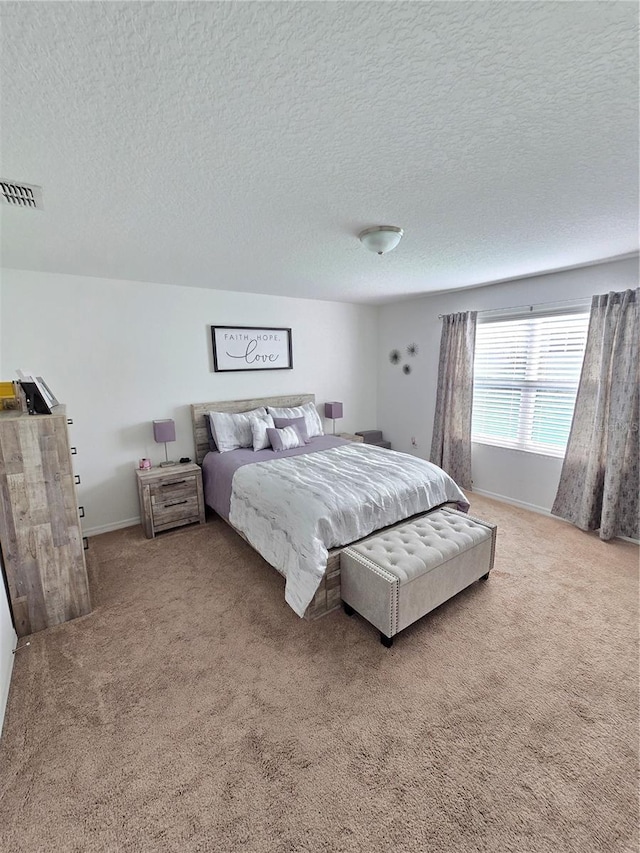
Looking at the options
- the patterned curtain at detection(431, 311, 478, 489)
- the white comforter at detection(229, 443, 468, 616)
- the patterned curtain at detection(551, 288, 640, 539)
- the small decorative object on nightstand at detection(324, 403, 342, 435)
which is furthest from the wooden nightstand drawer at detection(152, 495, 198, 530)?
the patterned curtain at detection(551, 288, 640, 539)

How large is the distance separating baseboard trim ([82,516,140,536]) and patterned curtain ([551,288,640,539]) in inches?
170

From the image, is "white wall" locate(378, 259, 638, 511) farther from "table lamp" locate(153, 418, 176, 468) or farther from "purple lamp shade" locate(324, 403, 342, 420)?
"table lamp" locate(153, 418, 176, 468)

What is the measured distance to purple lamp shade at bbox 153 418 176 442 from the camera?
11.3 ft

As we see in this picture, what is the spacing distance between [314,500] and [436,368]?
2942 millimetres

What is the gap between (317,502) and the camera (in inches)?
92.6

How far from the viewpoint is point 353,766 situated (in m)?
1.40

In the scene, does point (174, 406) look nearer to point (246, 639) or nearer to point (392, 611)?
point (246, 639)

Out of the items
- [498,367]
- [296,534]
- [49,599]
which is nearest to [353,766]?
[296,534]

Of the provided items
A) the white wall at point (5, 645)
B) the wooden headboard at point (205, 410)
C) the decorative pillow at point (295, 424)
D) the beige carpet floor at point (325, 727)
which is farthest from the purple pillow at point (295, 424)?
the white wall at point (5, 645)

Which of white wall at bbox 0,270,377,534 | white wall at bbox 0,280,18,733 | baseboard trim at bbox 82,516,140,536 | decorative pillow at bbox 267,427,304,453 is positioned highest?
white wall at bbox 0,270,377,534

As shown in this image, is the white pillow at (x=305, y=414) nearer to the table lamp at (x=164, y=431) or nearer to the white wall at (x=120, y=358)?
the white wall at (x=120, y=358)

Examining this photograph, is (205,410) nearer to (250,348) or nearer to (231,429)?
(231,429)

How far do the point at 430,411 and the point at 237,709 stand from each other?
387 cm

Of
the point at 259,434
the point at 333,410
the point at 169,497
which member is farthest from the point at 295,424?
the point at 169,497
